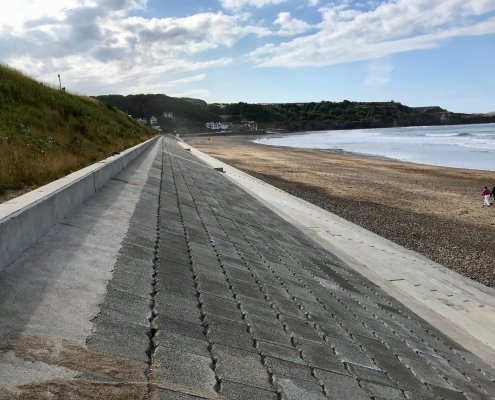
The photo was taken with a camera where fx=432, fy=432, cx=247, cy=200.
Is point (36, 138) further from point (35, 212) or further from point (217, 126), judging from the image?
point (217, 126)

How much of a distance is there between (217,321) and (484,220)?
19089 millimetres

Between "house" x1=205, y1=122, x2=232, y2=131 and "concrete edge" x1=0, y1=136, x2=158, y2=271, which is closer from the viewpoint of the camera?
"concrete edge" x1=0, y1=136, x2=158, y2=271

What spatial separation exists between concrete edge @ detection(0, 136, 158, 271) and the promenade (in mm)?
98

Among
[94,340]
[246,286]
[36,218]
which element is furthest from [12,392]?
[246,286]

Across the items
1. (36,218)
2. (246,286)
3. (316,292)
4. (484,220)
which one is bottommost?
(484,220)

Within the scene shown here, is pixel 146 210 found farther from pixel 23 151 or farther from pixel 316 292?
pixel 23 151

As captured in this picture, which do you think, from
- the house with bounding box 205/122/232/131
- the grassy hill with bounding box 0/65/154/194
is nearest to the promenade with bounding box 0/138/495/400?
the grassy hill with bounding box 0/65/154/194

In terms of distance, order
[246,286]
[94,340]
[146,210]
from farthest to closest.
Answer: [146,210]
[246,286]
[94,340]

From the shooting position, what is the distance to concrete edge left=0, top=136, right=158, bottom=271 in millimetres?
3410

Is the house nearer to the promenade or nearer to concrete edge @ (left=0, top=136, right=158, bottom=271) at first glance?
the promenade

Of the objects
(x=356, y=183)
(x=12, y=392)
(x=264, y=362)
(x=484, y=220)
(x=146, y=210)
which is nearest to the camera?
(x=12, y=392)

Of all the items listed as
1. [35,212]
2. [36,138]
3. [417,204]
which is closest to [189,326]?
[35,212]

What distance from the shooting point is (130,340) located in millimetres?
2777

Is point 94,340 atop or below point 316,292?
atop
